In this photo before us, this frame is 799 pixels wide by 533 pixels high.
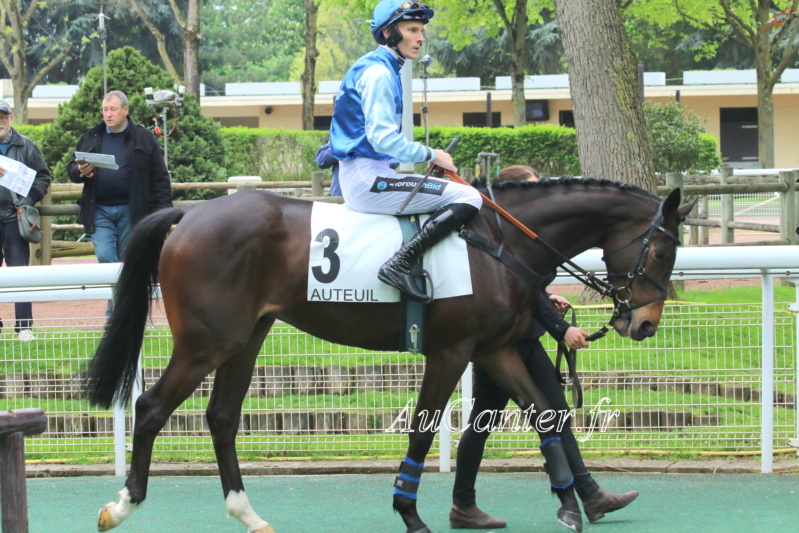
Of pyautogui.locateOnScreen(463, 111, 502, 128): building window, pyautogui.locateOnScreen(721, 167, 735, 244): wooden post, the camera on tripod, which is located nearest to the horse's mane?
pyautogui.locateOnScreen(721, 167, 735, 244): wooden post

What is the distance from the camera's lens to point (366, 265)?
455 cm

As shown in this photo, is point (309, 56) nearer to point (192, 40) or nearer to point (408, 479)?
point (192, 40)

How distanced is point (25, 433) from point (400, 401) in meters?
3.20

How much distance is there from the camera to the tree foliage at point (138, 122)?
651 inches

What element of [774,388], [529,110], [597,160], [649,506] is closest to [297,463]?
[649,506]

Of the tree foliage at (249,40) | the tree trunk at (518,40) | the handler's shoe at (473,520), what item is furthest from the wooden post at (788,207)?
the tree foliage at (249,40)

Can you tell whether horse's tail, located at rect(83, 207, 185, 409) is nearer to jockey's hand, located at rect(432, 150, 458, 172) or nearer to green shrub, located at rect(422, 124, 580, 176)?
jockey's hand, located at rect(432, 150, 458, 172)

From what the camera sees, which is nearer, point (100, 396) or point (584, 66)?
point (100, 396)

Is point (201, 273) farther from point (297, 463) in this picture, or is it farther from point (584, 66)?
point (584, 66)

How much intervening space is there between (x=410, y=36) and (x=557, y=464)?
2059mm

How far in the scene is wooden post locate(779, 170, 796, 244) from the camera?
12648 mm

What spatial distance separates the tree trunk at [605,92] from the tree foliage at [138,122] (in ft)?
29.4

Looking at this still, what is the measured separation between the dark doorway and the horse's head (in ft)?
132

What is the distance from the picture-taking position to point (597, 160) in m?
8.90
